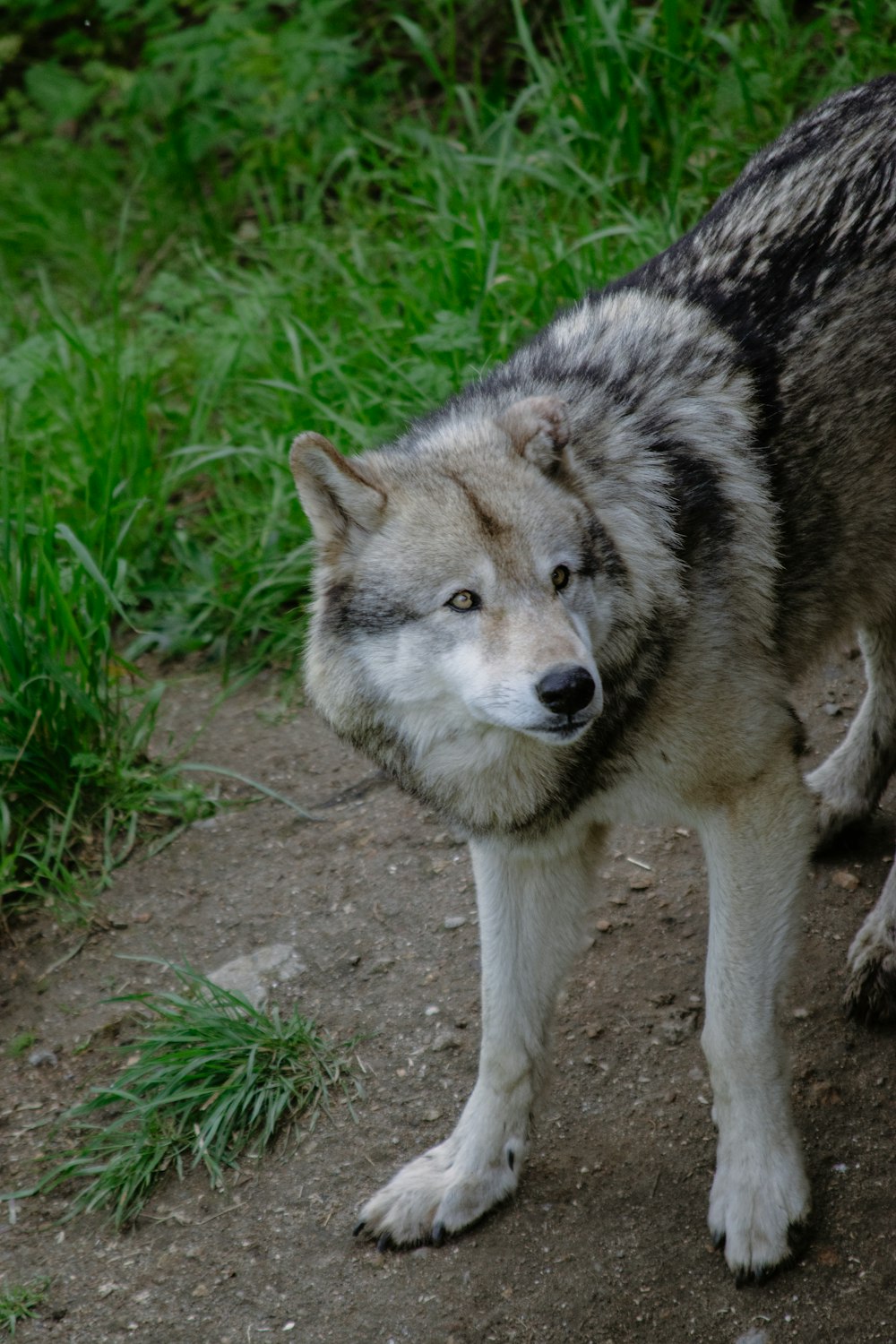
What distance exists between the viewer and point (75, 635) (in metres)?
4.21

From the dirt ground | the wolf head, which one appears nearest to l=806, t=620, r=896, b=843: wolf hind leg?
the dirt ground

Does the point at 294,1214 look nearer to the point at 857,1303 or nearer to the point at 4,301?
the point at 857,1303

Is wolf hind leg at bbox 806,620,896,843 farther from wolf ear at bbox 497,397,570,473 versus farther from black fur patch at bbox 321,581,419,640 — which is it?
black fur patch at bbox 321,581,419,640

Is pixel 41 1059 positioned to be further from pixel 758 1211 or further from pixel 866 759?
pixel 866 759

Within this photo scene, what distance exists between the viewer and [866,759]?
379 centimetres

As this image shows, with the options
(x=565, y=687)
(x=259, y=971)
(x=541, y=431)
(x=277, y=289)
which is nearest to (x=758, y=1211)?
(x=565, y=687)

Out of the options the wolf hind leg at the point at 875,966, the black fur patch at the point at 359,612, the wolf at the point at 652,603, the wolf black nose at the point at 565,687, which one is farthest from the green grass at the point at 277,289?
the wolf hind leg at the point at 875,966

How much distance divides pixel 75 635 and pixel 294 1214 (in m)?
2.01

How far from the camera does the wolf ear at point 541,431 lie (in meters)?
2.73

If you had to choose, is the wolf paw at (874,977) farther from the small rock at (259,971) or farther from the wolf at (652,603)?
the small rock at (259,971)

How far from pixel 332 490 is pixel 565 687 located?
739 millimetres

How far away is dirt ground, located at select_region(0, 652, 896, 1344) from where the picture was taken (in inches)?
110

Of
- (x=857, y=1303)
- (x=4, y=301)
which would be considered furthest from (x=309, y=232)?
(x=857, y=1303)

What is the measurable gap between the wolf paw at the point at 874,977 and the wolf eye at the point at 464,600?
1448 mm
